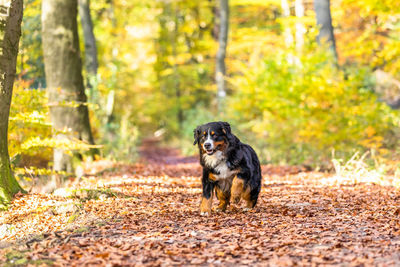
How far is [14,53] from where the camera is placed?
22.6 feet

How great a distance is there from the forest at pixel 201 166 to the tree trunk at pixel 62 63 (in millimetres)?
27

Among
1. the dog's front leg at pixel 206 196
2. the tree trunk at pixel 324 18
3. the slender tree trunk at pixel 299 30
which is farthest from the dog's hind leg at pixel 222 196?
the tree trunk at pixel 324 18

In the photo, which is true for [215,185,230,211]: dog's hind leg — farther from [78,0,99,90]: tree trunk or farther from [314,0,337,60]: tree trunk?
A: [78,0,99,90]: tree trunk

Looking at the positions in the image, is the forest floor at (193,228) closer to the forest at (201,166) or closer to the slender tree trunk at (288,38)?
the forest at (201,166)

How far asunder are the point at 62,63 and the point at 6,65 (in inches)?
168

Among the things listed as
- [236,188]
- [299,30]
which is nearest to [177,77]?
[299,30]

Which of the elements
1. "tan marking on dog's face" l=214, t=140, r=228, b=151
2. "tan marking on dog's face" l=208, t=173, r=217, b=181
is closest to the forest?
"tan marking on dog's face" l=208, t=173, r=217, b=181

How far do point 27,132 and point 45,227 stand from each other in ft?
15.9

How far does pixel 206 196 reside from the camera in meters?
6.31

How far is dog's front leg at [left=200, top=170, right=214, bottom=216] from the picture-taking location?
20.6 ft

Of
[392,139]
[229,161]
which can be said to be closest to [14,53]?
[229,161]

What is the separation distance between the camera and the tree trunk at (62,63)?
35.6ft

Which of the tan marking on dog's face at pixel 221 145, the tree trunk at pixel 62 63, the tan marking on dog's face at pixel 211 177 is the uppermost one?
the tree trunk at pixel 62 63

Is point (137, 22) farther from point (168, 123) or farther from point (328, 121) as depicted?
point (328, 121)
